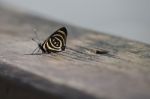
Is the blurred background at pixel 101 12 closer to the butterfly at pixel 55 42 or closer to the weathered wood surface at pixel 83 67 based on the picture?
the weathered wood surface at pixel 83 67

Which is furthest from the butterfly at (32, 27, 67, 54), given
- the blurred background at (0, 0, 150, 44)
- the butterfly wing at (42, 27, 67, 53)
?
the blurred background at (0, 0, 150, 44)

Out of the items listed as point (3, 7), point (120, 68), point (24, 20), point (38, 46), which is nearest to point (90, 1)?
point (3, 7)

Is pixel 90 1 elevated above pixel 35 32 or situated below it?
above

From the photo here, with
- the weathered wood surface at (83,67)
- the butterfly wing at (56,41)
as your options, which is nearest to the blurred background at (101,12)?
the weathered wood surface at (83,67)

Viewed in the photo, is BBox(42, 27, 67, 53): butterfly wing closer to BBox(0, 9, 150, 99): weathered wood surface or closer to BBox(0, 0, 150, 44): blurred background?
BBox(0, 9, 150, 99): weathered wood surface

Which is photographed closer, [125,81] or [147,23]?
[125,81]

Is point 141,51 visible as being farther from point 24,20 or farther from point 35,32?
point 24,20

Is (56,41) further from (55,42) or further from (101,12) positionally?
(101,12)
